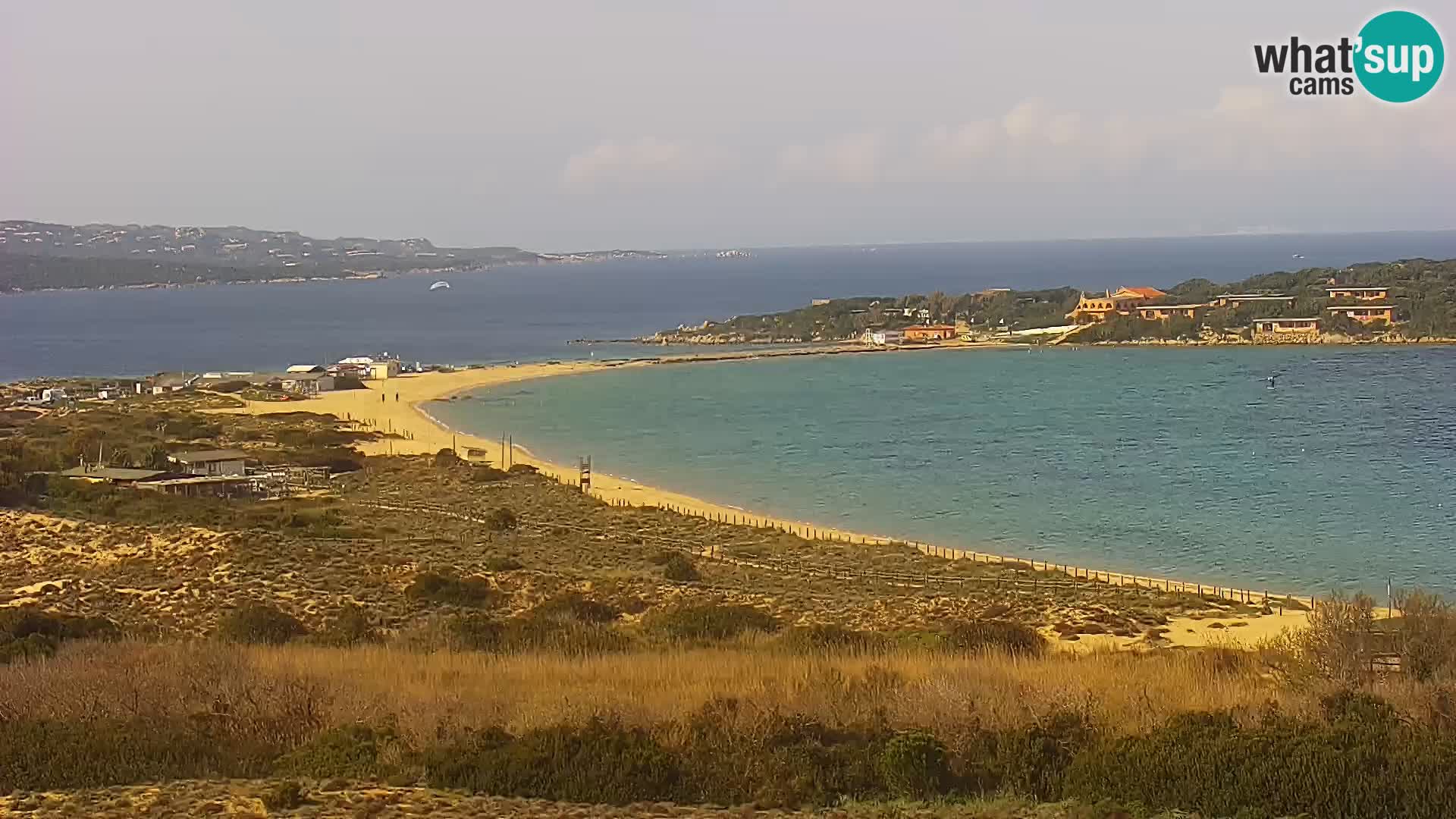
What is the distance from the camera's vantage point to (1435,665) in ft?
39.6

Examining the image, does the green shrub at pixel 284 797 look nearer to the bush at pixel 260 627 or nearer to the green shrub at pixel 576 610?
the bush at pixel 260 627

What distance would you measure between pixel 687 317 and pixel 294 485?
316 ft

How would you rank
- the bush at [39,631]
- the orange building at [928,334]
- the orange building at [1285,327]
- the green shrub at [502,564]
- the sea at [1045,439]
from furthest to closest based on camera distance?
1. the orange building at [928,334]
2. the orange building at [1285,327]
3. the sea at [1045,439]
4. the green shrub at [502,564]
5. the bush at [39,631]

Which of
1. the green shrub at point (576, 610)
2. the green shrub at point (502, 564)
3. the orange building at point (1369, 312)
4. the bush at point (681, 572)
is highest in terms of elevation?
the orange building at point (1369, 312)

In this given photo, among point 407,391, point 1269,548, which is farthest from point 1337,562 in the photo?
point 407,391

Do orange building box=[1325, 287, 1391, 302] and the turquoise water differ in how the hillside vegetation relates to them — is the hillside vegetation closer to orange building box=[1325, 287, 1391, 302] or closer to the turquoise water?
orange building box=[1325, 287, 1391, 302]

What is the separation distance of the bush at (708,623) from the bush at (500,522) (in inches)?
442

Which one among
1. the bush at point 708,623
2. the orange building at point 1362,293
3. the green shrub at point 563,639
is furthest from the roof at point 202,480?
the orange building at point 1362,293

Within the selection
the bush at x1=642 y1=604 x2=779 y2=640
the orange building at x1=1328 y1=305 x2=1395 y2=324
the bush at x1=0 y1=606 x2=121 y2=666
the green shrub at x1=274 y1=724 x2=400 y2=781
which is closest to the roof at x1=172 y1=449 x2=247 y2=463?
the bush at x1=0 y1=606 x2=121 y2=666

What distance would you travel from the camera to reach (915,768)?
327 inches

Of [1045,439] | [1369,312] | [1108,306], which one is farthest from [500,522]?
[1108,306]

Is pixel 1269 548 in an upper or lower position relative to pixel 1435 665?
lower

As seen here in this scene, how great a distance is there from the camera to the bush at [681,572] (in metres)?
21.9

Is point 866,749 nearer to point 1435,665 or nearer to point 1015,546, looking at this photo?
point 1435,665
